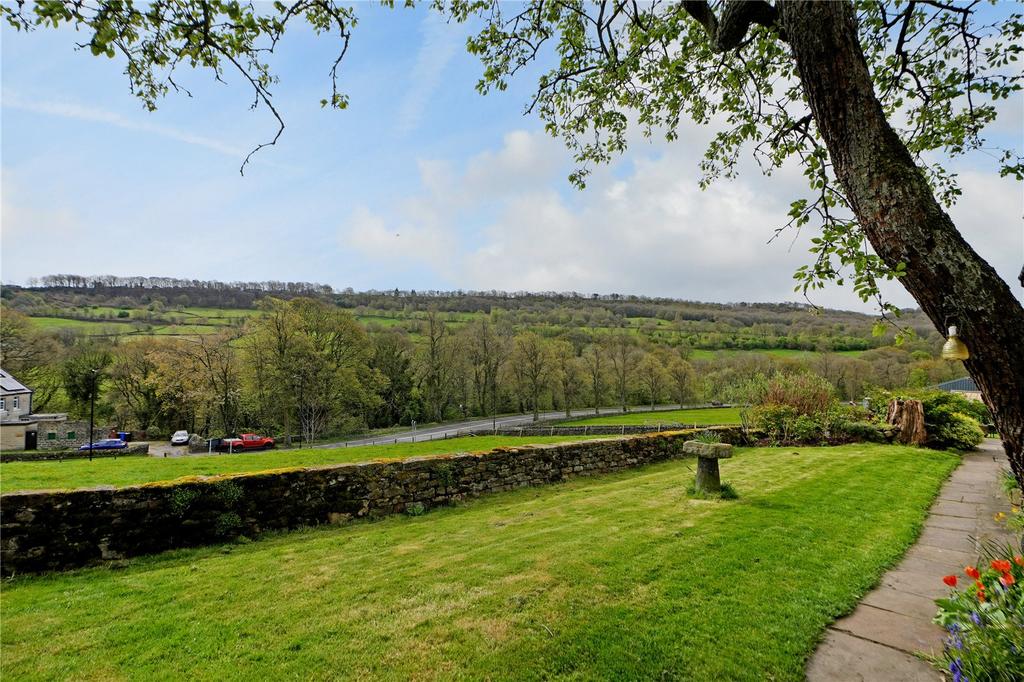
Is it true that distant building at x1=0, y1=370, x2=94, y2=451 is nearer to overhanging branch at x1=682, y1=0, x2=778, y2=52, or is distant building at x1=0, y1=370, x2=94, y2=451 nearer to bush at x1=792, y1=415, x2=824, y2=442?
overhanging branch at x1=682, y1=0, x2=778, y2=52

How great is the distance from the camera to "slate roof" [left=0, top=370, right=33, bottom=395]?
103 feet

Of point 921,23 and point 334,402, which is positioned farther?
point 334,402

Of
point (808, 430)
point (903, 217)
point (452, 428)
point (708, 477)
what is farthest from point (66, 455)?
point (808, 430)

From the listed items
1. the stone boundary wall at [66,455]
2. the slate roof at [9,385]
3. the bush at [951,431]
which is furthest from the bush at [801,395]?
the slate roof at [9,385]

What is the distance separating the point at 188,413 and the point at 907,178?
1831 inches

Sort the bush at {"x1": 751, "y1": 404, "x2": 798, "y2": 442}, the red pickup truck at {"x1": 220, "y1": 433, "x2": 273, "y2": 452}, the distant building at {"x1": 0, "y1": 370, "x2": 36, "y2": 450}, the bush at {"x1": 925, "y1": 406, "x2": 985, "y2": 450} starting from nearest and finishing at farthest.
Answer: the bush at {"x1": 925, "y1": 406, "x2": 985, "y2": 450} < the bush at {"x1": 751, "y1": 404, "x2": 798, "y2": 442} < the red pickup truck at {"x1": 220, "y1": 433, "x2": 273, "y2": 452} < the distant building at {"x1": 0, "y1": 370, "x2": 36, "y2": 450}

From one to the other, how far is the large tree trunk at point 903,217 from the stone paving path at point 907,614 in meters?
2.11

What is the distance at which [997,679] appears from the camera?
260cm

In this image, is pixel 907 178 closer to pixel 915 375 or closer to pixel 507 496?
pixel 507 496

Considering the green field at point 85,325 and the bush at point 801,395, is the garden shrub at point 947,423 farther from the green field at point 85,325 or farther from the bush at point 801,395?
the green field at point 85,325

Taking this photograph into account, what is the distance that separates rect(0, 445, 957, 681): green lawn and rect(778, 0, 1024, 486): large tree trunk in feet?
8.36

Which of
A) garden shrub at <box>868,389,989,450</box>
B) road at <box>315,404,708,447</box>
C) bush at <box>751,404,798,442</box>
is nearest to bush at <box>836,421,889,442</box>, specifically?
garden shrub at <box>868,389,989,450</box>

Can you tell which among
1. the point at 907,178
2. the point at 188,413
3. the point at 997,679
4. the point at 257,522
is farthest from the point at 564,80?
the point at 188,413

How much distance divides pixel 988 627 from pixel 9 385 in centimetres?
4989
